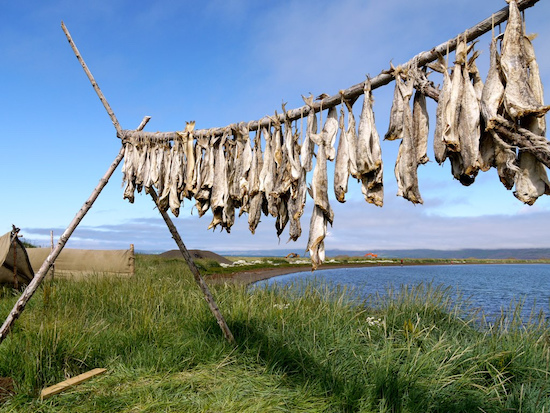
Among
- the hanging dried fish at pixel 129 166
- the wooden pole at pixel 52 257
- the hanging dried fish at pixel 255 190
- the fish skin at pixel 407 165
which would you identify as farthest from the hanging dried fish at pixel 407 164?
the wooden pole at pixel 52 257

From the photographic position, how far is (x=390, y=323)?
6297mm

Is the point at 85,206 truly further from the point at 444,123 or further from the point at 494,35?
the point at 494,35

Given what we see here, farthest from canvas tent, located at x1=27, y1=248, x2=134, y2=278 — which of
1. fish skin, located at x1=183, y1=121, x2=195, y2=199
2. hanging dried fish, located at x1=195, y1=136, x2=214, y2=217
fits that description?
hanging dried fish, located at x1=195, y1=136, x2=214, y2=217

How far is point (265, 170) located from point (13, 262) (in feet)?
30.1

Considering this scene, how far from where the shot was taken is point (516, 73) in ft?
6.72

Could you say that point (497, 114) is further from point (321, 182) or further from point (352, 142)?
point (321, 182)

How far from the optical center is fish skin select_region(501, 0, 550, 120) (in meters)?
1.96

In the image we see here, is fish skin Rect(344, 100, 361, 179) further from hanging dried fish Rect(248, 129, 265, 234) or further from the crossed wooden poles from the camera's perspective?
hanging dried fish Rect(248, 129, 265, 234)

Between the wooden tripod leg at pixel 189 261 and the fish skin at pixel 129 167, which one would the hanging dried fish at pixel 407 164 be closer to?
the wooden tripod leg at pixel 189 261

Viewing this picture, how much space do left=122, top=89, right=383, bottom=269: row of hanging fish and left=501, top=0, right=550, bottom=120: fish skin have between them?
2.55ft

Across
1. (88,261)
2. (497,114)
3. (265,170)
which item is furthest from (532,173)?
(88,261)

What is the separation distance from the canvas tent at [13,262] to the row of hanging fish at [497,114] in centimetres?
1005

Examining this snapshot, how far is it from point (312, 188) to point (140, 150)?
2.82 m

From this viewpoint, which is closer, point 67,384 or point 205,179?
point 205,179
